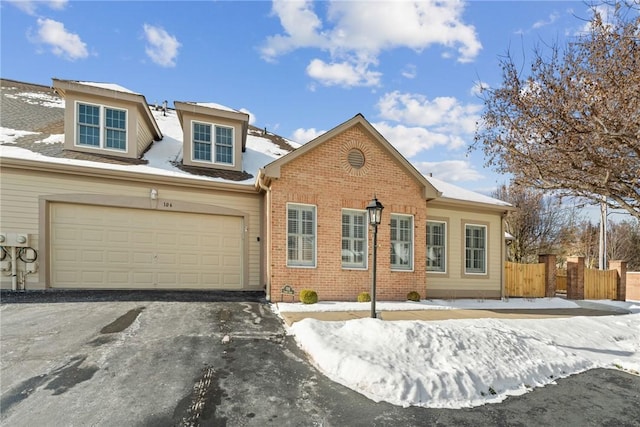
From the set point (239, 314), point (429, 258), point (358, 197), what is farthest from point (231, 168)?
point (429, 258)

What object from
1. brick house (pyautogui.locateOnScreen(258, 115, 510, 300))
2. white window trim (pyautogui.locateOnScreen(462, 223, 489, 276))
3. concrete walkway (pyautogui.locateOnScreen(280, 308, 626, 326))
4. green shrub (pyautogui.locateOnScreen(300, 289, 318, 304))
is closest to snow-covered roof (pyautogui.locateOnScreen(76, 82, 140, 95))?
brick house (pyautogui.locateOnScreen(258, 115, 510, 300))

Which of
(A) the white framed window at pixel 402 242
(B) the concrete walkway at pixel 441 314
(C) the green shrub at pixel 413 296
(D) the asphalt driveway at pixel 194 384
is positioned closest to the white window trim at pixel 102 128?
(D) the asphalt driveway at pixel 194 384

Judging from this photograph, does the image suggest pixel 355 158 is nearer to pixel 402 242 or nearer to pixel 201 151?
pixel 402 242

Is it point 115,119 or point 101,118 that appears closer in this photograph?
point 101,118

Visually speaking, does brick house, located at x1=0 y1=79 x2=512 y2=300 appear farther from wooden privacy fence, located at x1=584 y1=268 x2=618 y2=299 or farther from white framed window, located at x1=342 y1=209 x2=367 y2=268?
wooden privacy fence, located at x1=584 y1=268 x2=618 y2=299

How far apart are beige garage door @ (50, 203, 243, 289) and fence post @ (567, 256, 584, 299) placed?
557 inches

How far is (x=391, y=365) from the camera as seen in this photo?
5.11 meters

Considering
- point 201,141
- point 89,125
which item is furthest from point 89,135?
point 201,141

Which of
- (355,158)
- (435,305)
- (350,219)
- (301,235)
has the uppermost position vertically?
(355,158)

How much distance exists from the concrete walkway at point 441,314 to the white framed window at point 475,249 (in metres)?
2.42

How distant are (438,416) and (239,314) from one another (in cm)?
476

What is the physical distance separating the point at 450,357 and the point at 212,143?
9.58 m

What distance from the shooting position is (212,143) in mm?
11570

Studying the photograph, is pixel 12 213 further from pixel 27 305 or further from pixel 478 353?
pixel 478 353
